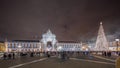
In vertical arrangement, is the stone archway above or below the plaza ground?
above

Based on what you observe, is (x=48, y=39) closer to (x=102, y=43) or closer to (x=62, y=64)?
(x=102, y=43)

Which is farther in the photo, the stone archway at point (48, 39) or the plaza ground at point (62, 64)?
the stone archway at point (48, 39)

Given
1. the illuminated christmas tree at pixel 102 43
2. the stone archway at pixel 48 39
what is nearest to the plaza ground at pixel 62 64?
the illuminated christmas tree at pixel 102 43

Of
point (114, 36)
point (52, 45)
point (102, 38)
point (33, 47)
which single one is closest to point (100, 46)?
point (102, 38)

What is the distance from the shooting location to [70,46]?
478 ft

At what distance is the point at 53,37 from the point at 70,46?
2132 cm

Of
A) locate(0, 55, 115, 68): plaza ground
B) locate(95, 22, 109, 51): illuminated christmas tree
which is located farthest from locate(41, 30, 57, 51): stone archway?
locate(0, 55, 115, 68): plaza ground

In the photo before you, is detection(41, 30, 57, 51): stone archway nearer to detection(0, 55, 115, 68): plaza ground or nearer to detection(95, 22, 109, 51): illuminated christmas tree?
detection(95, 22, 109, 51): illuminated christmas tree

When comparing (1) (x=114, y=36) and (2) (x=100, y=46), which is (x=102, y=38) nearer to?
(2) (x=100, y=46)

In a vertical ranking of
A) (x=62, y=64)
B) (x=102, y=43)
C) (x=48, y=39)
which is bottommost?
(x=62, y=64)

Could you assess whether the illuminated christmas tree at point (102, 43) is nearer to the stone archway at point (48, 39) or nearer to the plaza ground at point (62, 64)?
the plaza ground at point (62, 64)

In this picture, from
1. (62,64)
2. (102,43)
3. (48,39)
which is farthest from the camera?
(48,39)

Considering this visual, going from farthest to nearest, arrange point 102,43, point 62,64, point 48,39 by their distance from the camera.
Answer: point 48,39 < point 102,43 < point 62,64

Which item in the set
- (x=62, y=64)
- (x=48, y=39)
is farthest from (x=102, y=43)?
(x=48, y=39)
